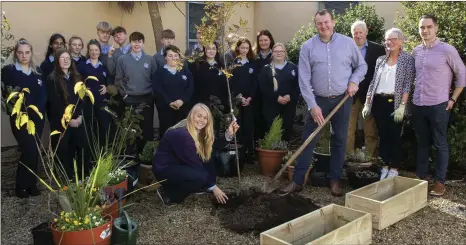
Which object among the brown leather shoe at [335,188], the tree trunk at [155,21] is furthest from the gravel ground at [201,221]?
the tree trunk at [155,21]

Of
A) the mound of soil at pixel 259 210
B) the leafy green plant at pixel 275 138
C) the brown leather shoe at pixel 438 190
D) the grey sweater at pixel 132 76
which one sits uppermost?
the grey sweater at pixel 132 76

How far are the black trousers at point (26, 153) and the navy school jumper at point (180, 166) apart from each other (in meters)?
1.41

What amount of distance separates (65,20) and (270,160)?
14.5 feet

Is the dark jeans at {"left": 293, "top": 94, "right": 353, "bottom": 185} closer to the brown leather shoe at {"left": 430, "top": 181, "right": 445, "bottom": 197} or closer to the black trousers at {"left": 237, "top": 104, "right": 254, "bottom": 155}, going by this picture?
the brown leather shoe at {"left": 430, "top": 181, "right": 445, "bottom": 197}

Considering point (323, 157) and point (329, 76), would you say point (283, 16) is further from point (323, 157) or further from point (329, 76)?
point (329, 76)

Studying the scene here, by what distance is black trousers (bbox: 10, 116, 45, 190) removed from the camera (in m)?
4.66

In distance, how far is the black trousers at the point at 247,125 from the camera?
6.32m

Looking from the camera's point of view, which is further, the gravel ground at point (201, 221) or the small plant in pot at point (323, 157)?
the small plant in pot at point (323, 157)

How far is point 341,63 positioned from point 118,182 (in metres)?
2.56

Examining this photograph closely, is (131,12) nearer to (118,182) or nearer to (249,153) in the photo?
(249,153)

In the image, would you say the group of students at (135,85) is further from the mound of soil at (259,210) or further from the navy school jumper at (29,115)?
the mound of soil at (259,210)

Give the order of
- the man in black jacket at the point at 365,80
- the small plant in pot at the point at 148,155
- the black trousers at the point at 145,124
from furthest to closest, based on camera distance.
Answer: the black trousers at the point at 145,124, the man in black jacket at the point at 365,80, the small plant in pot at the point at 148,155

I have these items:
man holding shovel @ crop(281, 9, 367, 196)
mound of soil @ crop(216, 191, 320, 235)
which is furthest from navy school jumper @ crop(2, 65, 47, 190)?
man holding shovel @ crop(281, 9, 367, 196)

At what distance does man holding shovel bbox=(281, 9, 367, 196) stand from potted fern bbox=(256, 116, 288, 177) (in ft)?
2.49
